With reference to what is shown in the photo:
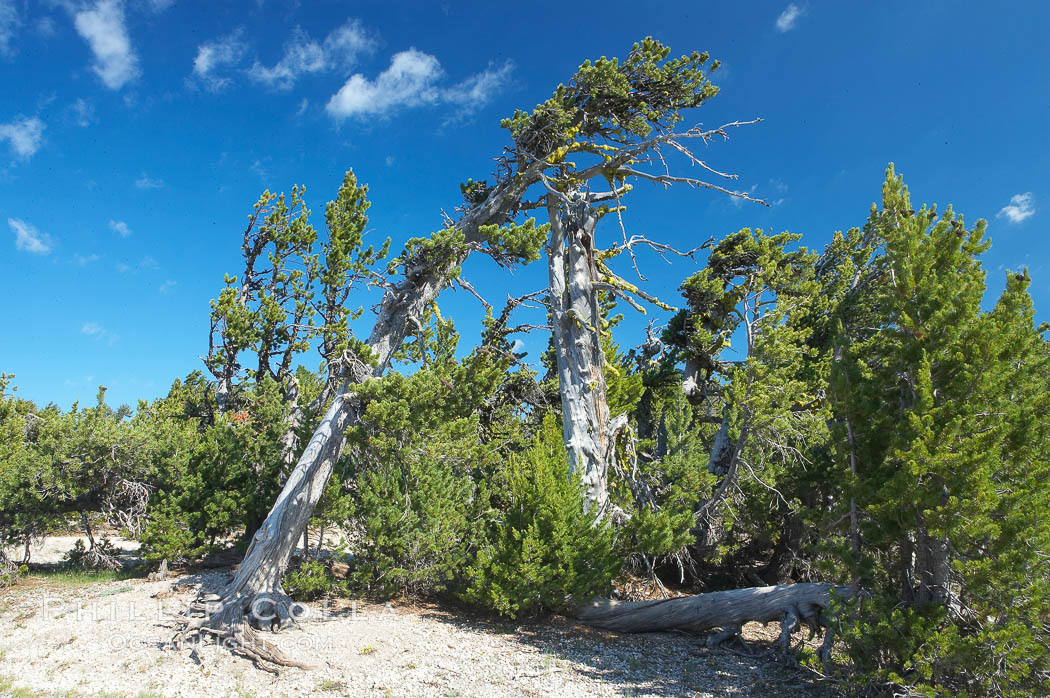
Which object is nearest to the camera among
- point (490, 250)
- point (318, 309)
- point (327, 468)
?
point (327, 468)

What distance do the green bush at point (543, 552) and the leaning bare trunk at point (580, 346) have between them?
3.48 feet

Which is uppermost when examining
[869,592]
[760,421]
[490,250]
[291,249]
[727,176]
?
[291,249]

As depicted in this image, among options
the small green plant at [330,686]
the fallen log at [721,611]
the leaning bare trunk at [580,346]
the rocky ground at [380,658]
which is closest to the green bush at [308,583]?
the rocky ground at [380,658]

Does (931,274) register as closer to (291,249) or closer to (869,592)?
(869,592)

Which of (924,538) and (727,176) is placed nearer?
(924,538)

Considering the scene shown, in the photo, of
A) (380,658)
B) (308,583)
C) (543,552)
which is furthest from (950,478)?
(308,583)

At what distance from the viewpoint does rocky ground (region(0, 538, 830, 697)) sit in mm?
5520

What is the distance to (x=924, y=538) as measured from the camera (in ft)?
16.3

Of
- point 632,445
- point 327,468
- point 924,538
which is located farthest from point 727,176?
point 327,468

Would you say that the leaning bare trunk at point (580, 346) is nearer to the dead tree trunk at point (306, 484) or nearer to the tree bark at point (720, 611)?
the dead tree trunk at point (306, 484)

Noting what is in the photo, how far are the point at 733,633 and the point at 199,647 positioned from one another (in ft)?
22.8

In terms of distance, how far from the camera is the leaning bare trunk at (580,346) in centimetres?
940

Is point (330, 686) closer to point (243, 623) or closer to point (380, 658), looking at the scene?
point (380, 658)

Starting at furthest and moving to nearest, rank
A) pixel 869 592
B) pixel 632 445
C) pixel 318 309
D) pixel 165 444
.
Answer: pixel 318 309
pixel 165 444
pixel 632 445
pixel 869 592
